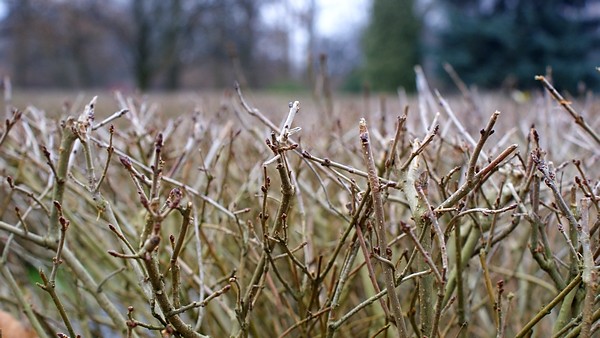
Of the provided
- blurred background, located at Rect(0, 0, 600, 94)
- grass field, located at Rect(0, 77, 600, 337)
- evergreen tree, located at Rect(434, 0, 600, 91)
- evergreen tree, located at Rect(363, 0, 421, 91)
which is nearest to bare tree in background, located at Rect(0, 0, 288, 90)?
blurred background, located at Rect(0, 0, 600, 94)

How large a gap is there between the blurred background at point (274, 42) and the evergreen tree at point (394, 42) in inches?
1.8

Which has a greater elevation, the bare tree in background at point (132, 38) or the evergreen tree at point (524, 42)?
the bare tree in background at point (132, 38)

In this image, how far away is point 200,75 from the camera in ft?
127

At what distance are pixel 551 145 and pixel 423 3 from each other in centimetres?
2641

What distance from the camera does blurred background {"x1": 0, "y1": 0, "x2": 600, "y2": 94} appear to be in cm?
2125

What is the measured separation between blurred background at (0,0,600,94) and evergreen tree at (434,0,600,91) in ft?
0.12

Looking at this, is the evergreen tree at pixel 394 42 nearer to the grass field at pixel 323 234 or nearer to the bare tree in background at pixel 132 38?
the bare tree in background at pixel 132 38

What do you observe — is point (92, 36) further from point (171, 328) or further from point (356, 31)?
point (171, 328)

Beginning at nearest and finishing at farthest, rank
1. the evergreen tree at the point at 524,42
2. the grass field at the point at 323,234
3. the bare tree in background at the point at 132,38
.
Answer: the grass field at the point at 323,234 < the evergreen tree at the point at 524,42 < the bare tree in background at the point at 132,38

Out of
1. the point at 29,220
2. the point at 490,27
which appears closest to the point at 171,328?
the point at 29,220

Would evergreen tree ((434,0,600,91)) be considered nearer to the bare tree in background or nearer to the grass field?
the bare tree in background

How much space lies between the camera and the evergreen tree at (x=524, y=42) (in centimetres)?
2084

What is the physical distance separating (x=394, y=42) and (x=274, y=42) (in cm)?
1107

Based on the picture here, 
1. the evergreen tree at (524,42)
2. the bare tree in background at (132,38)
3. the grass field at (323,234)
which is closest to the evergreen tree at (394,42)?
the evergreen tree at (524,42)
